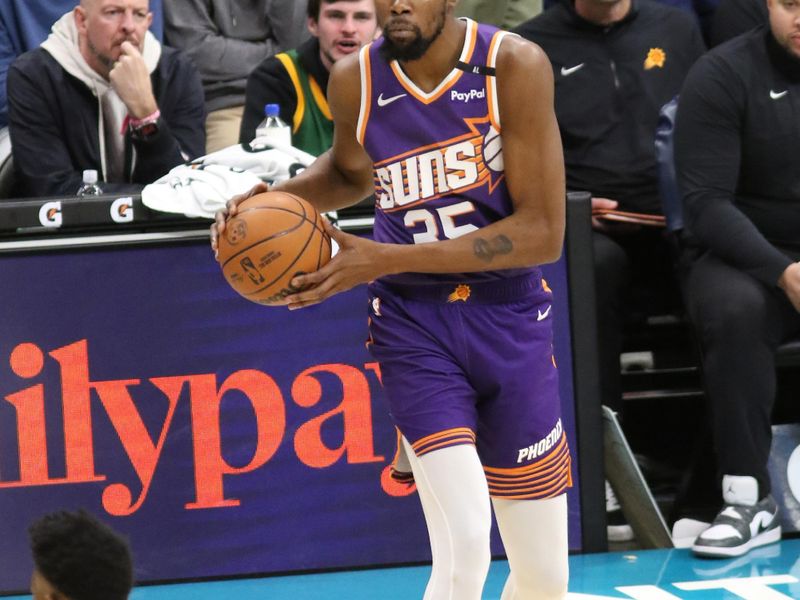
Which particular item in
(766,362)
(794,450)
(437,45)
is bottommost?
(794,450)

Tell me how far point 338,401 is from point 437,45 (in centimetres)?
191

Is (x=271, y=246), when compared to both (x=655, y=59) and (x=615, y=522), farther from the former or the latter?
(x=655, y=59)

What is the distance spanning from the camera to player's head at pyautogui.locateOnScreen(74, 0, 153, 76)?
6.20 metres

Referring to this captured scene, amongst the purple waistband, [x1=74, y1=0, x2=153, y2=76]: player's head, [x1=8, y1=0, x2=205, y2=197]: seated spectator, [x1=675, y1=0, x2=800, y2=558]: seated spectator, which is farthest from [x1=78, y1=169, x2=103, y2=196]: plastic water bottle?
[x1=675, y1=0, x2=800, y2=558]: seated spectator

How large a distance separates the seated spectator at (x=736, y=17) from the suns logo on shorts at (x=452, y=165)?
130 inches

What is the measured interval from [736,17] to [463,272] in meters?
3.54

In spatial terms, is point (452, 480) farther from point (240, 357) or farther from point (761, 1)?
point (761, 1)

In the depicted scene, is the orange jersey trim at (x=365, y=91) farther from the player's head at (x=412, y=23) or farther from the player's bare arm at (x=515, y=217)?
the player's bare arm at (x=515, y=217)

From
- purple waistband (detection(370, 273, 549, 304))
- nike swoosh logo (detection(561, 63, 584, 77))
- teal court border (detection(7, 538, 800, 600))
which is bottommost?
teal court border (detection(7, 538, 800, 600))

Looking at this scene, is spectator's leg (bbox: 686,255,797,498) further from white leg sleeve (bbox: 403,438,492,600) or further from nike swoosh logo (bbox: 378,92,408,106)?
nike swoosh logo (bbox: 378,92,408,106)

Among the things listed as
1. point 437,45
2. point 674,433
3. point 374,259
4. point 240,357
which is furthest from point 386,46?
point 674,433

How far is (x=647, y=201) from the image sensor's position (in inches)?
253

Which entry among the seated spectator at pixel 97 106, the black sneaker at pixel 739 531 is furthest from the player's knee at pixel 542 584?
the seated spectator at pixel 97 106

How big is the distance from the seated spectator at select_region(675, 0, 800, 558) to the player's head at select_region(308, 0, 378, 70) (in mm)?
1382
